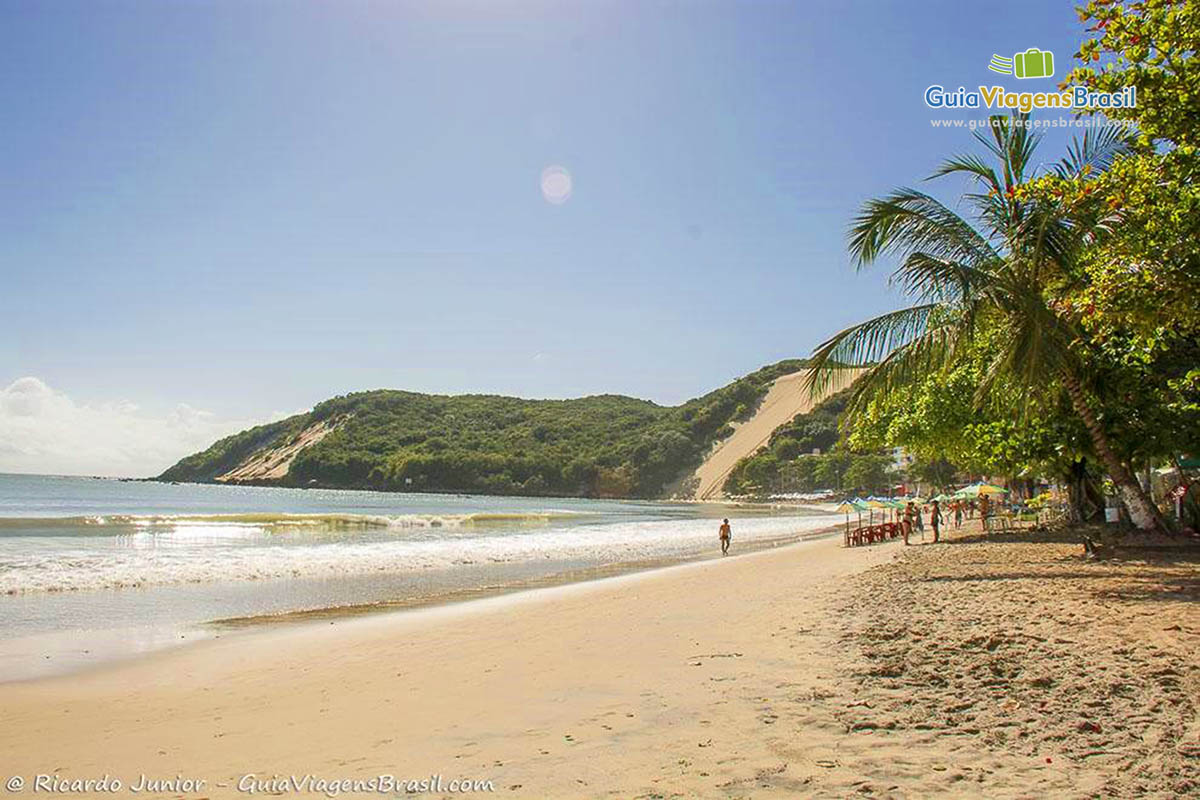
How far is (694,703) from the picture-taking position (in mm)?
5074

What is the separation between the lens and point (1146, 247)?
7.13 meters

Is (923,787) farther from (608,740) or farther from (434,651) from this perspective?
(434,651)

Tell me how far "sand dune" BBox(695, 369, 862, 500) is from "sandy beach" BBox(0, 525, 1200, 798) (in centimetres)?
11406

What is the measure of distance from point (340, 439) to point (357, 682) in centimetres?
14566

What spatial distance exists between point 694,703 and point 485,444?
456 ft

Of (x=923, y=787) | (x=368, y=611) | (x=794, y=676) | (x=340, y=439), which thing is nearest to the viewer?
(x=923, y=787)

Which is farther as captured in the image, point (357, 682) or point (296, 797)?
point (357, 682)

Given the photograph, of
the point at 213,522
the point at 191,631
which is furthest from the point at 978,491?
the point at 213,522

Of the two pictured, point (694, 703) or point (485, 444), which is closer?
point (694, 703)

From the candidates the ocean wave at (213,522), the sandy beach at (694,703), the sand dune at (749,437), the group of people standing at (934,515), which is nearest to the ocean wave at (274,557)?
the group of people standing at (934,515)

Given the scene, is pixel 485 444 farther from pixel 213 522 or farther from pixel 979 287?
pixel 979 287

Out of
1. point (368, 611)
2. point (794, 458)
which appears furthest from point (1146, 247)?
point (794, 458)

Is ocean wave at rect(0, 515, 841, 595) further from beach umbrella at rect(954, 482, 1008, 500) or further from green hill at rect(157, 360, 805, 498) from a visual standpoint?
green hill at rect(157, 360, 805, 498)

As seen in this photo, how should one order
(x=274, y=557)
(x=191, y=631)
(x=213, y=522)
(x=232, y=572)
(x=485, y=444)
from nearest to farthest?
1. (x=191, y=631)
2. (x=232, y=572)
3. (x=274, y=557)
4. (x=213, y=522)
5. (x=485, y=444)
